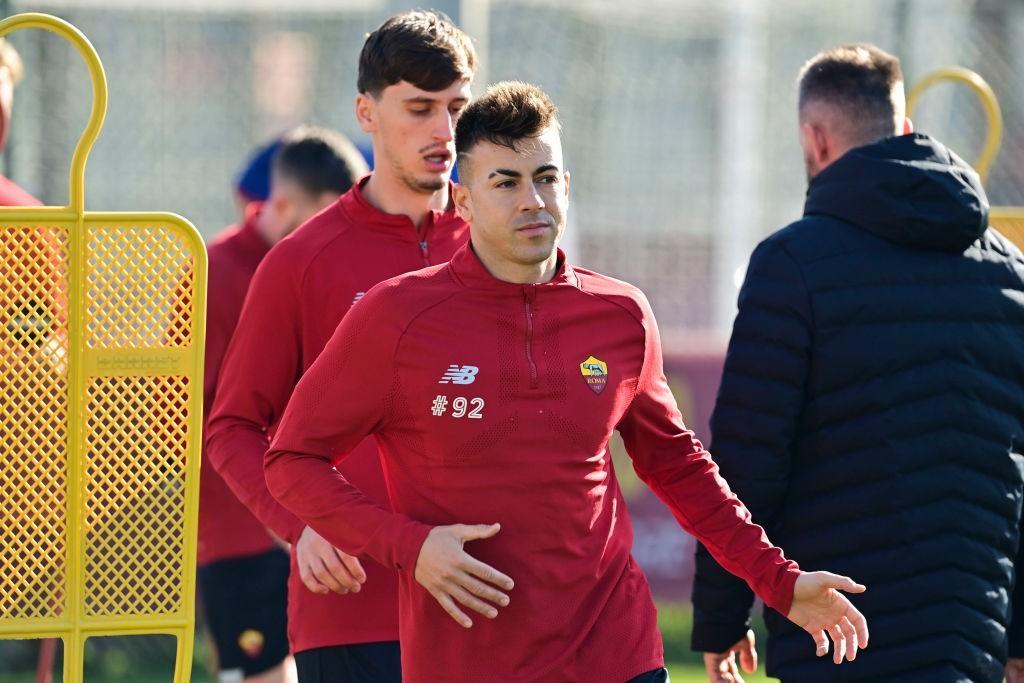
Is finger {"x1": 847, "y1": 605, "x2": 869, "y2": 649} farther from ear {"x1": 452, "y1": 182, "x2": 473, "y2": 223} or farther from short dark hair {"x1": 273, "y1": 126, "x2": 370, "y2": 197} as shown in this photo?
short dark hair {"x1": 273, "y1": 126, "x2": 370, "y2": 197}

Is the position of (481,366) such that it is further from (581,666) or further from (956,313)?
(956,313)

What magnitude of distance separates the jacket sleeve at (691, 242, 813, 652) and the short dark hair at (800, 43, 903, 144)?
20.9 inches

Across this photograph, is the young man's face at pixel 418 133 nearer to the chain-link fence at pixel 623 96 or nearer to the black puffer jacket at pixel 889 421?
the black puffer jacket at pixel 889 421

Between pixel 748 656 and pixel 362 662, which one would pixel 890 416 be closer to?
pixel 748 656

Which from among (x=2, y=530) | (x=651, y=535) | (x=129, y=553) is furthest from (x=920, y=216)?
(x=651, y=535)

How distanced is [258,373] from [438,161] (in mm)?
697

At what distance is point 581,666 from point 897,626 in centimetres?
97

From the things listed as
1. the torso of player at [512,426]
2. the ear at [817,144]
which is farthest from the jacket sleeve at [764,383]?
the torso of player at [512,426]

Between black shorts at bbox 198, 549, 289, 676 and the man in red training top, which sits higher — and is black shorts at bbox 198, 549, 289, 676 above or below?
below

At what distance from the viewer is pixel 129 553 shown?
13.0ft

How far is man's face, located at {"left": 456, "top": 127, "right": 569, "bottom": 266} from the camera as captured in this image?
3.36 metres

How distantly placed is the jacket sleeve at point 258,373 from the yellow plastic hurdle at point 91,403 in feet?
0.27

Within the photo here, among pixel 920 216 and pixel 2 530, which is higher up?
pixel 920 216

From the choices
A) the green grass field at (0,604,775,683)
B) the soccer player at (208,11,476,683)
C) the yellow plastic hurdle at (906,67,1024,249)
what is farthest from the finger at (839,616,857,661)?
the green grass field at (0,604,775,683)
